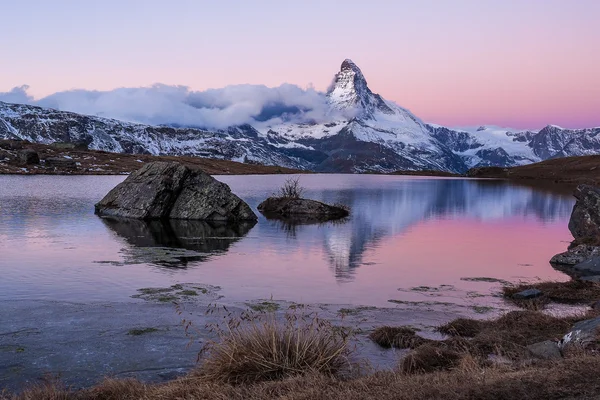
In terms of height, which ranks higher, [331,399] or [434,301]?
[331,399]

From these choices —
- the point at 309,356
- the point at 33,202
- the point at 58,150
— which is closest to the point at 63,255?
the point at 309,356

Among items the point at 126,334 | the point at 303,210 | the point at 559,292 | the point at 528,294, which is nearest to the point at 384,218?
the point at 303,210

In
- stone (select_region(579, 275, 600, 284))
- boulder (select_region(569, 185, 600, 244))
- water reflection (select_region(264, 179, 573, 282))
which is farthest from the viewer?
boulder (select_region(569, 185, 600, 244))

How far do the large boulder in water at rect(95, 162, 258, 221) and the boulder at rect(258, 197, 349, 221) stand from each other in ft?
22.5

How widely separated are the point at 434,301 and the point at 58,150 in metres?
149

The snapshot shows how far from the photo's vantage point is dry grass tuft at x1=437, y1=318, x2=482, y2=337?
15.2 m

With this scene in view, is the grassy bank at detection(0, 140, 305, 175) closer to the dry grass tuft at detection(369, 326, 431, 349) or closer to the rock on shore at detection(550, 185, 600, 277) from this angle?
the rock on shore at detection(550, 185, 600, 277)

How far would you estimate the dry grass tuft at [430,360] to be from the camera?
11.4 meters

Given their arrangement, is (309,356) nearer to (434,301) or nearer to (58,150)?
(434,301)

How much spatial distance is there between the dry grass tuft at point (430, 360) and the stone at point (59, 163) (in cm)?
12510

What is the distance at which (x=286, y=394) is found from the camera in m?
8.52

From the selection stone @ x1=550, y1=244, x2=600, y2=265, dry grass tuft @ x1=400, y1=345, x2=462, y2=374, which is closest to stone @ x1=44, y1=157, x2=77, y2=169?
stone @ x1=550, y1=244, x2=600, y2=265

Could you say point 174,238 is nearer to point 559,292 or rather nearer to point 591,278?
point 559,292

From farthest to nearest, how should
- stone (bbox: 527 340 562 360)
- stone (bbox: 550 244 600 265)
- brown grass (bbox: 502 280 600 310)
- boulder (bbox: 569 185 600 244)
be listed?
boulder (bbox: 569 185 600 244) → stone (bbox: 550 244 600 265) → brown grass (bbox: 502 280 600 310) → stone (bbox: 527 340 562 360)
